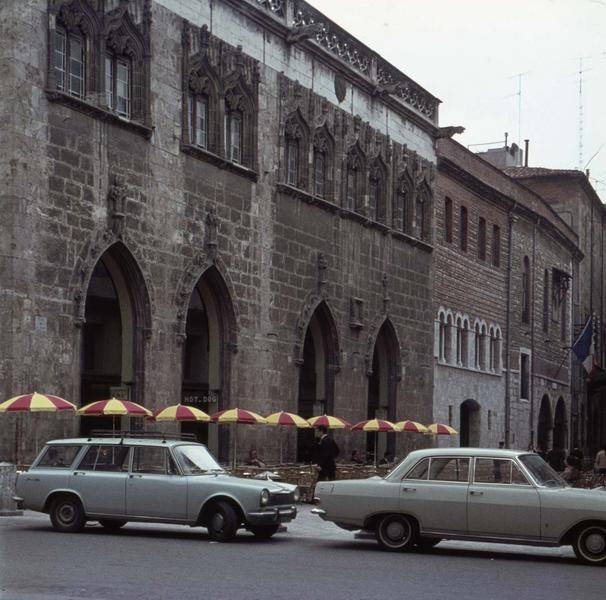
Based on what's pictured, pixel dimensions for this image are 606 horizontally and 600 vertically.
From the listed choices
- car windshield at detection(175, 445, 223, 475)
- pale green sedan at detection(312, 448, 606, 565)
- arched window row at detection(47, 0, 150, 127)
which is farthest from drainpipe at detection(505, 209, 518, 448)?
pale green sedan at detection(312, 448, 606, 565)

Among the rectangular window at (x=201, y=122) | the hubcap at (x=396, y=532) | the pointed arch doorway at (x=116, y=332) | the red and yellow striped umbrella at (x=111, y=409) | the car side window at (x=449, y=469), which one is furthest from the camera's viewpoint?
the rectangular window at (x=201, y=122)

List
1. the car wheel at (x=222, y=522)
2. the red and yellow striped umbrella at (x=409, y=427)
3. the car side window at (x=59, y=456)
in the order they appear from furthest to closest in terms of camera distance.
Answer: the red and yellow striped umbrella at (x=409, y=427) → the car side window at (x=59, y=456) → the car wheel at (x=222, y=522)

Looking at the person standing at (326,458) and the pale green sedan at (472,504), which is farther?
the person standing at (326,458)

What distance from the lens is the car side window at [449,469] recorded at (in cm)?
1727

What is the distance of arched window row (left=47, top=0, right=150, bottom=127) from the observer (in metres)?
24.9

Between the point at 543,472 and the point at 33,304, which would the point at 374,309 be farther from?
the point at 543,472

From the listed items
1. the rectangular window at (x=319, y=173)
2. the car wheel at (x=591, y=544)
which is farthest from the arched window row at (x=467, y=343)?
the car wheel at (x=591, y=544)

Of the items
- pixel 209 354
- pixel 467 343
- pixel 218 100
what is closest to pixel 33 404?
pixel 209 354

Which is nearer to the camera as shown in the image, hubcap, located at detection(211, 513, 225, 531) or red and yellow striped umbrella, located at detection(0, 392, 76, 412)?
hubcap, located at detection(211, 513, 225, 531)

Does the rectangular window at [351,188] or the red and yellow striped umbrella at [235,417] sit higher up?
the rectangular window at [351,188]

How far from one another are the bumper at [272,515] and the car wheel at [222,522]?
225 mm

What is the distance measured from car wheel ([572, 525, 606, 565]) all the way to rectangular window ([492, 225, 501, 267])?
34.6 meters

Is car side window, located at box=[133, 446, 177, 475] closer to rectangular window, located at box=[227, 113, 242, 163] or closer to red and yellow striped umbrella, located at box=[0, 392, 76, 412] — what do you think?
red and yellow striped umbrella, located at box=[0, 392, 76, 412]

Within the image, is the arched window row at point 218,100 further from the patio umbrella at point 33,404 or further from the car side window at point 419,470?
the car side window at point 419,470
